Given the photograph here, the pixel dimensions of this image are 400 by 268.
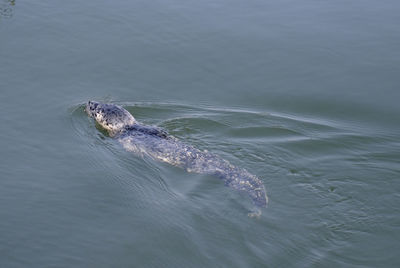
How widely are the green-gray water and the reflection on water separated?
62mm

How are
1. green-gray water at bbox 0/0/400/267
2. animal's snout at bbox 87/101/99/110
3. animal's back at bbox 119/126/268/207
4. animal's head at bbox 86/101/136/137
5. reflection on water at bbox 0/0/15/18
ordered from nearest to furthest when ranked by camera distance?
green-gray water at bbox 0/0/400/267 → animal's back at bbox 119/126/268/207 → animal's head at bbox 86/101/136/137 → animal's snout at bbox 87/101/99/110 → reflection on water at bbox 0/0/15/18

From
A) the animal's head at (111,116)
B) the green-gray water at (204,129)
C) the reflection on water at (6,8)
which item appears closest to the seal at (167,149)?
the animal's head at (111,116)

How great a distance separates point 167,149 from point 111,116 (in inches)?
68.6

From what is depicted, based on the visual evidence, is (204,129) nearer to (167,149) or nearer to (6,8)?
(167,149)

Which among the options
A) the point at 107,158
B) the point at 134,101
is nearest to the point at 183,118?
the point at 134,101

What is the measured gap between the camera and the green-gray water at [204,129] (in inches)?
305

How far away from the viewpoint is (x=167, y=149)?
33.5 ft

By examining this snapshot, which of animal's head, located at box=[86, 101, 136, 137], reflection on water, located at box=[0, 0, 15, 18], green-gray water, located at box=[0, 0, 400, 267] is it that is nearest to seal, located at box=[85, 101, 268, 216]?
animal's head, located at box=[86, 101, 136, 137]

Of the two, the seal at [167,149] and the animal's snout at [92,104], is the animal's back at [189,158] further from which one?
the animal's snout at [92,104]

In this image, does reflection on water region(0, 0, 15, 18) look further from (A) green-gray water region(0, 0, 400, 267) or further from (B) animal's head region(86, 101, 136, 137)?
(B) animal's head region(86, 101, 136, 137)

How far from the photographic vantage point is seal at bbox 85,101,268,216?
9266 millimetres

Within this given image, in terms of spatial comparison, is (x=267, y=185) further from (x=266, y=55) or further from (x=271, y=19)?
(x=271, y=19)

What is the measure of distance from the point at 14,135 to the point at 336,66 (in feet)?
24.0

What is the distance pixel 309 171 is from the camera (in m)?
9.65
